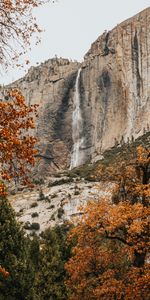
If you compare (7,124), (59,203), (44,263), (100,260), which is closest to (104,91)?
(59,203)

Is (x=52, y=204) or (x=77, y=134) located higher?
(x=77, y=134)

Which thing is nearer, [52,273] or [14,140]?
[14,140]

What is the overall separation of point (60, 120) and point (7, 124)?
88.3m

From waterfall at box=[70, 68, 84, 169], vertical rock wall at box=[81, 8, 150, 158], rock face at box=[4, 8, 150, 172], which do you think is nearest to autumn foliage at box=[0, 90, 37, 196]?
rock face at box=[4, 8, 150, 172]

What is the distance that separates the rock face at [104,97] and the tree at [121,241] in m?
63.1

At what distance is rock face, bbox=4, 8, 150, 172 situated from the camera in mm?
88438

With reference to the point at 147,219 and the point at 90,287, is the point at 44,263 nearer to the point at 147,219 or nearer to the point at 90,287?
the point at 90,287

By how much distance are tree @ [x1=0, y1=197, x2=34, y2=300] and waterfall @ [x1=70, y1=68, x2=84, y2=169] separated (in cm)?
6672

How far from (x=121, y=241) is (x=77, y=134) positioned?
7646 centimetres

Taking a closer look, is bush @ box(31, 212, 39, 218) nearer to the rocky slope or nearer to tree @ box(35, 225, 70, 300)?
the rocky slope

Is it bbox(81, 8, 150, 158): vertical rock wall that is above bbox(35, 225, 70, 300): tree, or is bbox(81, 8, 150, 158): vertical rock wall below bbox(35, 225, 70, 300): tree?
above

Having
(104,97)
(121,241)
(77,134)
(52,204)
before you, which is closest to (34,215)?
(52,204)

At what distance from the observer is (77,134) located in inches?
3799

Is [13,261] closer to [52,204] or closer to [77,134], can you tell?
[52,204]
